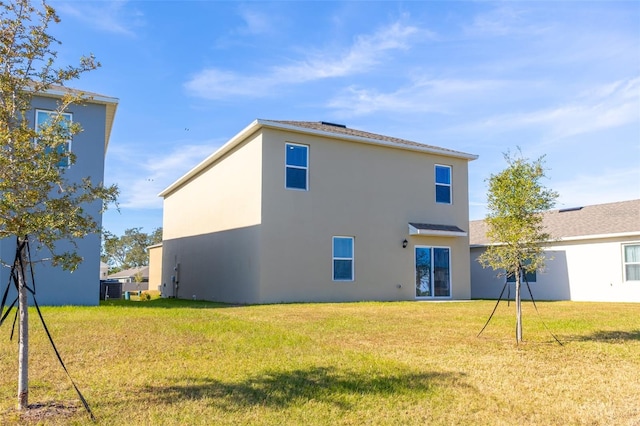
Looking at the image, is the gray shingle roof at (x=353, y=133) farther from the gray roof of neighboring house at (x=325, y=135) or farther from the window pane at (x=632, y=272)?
the window pane at (x=632, y=272)

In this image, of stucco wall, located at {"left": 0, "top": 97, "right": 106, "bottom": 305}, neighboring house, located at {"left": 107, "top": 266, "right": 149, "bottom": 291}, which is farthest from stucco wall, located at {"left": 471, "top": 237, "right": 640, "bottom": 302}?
neighboring house, located at {"left": 107, "top": 266, "right": 149, "bottom": 291}

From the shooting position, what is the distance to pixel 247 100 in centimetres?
1780

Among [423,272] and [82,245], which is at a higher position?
[82,245]

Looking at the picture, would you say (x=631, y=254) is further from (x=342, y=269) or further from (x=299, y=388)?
(x=299, y=388)

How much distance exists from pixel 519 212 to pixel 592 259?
14595 mm

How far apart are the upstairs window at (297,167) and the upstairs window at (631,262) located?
1288 cm

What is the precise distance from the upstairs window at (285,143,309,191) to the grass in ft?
24.6

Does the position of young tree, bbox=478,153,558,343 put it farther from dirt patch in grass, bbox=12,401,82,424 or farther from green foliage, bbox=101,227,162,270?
green foliage, bbox=101,227,162,270

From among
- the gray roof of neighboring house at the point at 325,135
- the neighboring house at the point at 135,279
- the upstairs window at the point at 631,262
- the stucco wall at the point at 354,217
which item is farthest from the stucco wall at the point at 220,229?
the upstairs window at the point at 631,262

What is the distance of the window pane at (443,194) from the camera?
1938 cm

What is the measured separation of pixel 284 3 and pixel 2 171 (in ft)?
32.5

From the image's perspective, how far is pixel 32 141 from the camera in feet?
15.8

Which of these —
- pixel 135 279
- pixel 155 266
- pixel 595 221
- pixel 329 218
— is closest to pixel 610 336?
pixel 329 218

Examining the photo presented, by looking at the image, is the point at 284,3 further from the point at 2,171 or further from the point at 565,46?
the point at 2,171
